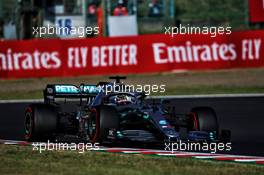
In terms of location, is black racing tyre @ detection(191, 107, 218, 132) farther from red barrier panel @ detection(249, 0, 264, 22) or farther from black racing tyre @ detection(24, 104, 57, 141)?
red barrier panel @ detection(249, 0, 264, 22)

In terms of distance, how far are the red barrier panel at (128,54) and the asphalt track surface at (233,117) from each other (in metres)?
6.03

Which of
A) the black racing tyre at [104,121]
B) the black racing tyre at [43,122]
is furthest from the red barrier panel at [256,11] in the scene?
the black racing tyre at [104,121]

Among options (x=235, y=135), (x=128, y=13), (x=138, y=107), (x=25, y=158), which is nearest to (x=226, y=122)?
(x=235, y=135)

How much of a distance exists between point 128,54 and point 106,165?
19.3 meters

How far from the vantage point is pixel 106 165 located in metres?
11.3

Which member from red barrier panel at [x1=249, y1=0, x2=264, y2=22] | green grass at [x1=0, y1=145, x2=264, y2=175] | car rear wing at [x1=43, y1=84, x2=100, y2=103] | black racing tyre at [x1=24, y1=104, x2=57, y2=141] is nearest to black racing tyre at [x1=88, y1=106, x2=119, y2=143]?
green grass at [x1=0, y1=145, x2=264, y2=175]

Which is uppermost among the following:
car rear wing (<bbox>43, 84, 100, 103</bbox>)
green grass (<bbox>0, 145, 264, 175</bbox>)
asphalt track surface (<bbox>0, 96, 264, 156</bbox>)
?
Answer: car rear wing (<bbox>43, 84, 100, 103</bbox>)

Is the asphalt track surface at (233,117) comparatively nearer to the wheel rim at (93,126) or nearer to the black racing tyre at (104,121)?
the black racing tyre at (104,121)

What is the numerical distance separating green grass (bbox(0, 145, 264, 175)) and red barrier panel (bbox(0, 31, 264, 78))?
17.7m

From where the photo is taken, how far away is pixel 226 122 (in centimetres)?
1817

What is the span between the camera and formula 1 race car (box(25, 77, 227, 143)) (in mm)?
13279

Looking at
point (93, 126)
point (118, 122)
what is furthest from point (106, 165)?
point (93, 126)

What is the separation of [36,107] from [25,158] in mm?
2119

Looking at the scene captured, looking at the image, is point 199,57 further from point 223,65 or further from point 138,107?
point 138,107
